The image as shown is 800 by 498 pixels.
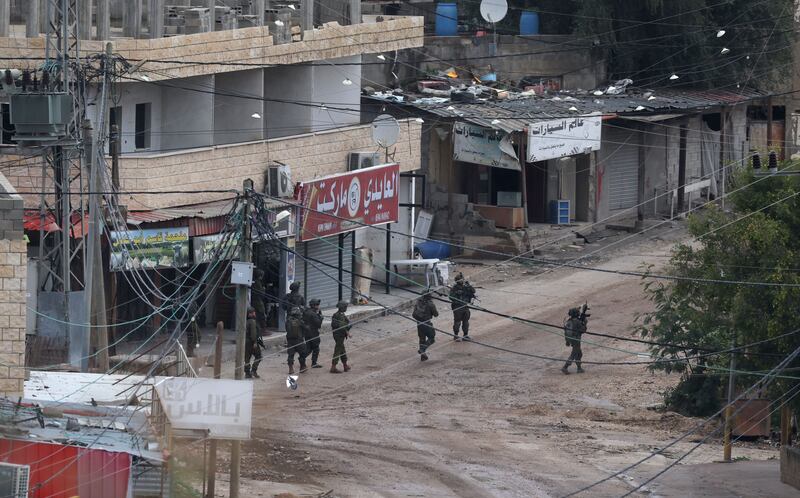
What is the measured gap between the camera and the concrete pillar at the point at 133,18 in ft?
85.5

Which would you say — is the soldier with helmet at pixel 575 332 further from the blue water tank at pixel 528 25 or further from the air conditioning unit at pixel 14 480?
the blue water tank at pixel 528 25

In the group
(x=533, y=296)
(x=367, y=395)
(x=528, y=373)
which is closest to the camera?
(x=367, y=395)

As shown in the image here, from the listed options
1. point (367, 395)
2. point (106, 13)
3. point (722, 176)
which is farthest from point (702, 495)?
point (722, 176)

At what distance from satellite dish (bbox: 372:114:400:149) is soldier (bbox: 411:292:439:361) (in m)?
5.48

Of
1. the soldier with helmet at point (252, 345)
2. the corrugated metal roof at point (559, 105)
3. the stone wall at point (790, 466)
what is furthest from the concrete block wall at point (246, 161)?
the stone wall at point (790, 466)

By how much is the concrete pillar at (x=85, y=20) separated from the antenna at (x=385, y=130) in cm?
711

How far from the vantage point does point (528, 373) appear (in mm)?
25812

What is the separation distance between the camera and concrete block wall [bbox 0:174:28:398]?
16.5 metres

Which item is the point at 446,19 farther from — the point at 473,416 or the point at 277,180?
the point at 473,416

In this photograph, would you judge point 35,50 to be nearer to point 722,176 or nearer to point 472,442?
point 472,442

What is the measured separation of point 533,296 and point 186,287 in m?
7.80

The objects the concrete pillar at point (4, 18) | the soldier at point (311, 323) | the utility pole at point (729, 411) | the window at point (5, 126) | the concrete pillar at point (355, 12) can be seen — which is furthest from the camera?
the concrete pillar at point (355, 12)

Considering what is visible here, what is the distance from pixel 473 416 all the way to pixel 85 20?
939 cm

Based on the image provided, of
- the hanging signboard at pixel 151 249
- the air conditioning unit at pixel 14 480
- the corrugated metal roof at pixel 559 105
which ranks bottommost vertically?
the air conditioning unit at pixel 14 480
